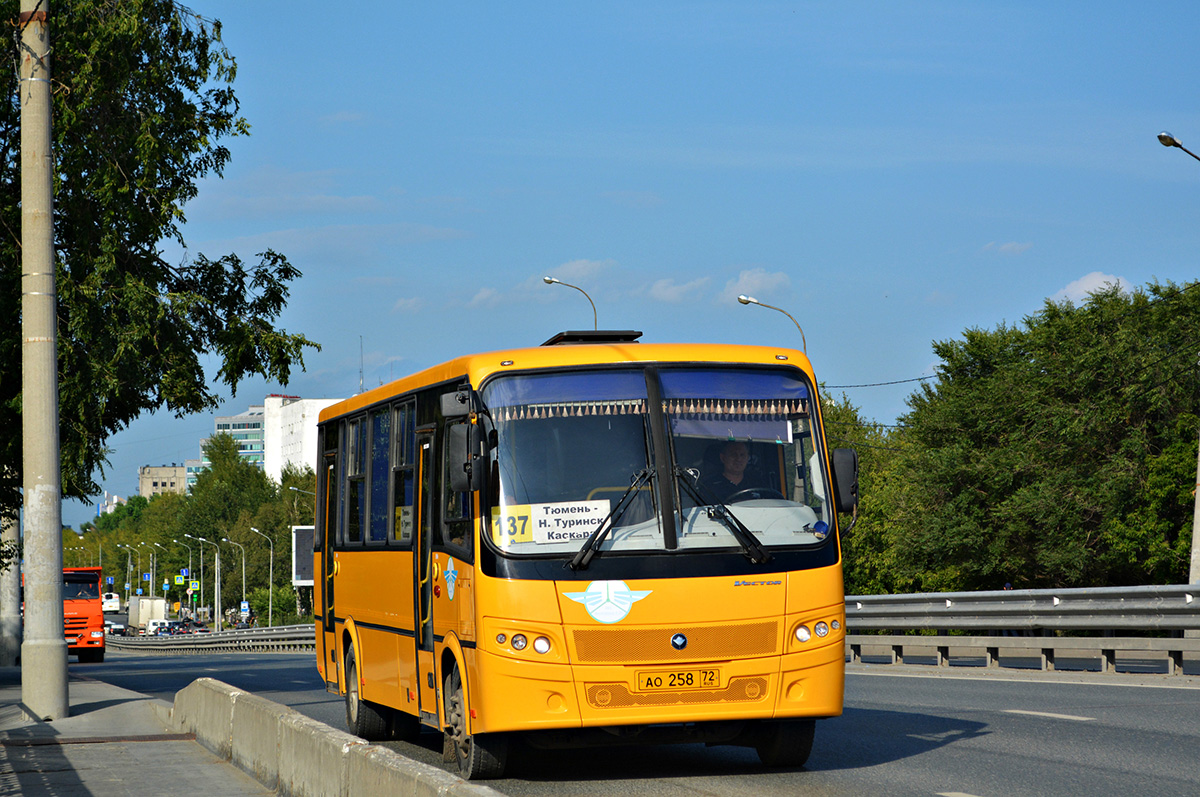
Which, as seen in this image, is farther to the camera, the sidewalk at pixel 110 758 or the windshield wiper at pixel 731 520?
the sidewalk at pixel 110 758

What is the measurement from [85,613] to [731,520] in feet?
140

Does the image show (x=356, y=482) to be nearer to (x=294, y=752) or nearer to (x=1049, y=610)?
(x=294, y=752)

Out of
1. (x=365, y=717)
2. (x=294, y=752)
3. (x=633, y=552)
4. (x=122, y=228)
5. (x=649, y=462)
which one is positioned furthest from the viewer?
(x=122, y=228)

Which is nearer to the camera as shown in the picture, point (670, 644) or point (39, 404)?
point (670, 644)

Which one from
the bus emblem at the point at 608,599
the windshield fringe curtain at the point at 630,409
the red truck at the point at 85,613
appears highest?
A: the windshield fringe curtain at the point at 630,409

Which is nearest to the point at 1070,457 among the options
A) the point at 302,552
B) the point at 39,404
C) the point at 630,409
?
the point at 302,552

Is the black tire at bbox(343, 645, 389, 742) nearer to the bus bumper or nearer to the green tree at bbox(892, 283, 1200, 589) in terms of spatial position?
the bus bumper

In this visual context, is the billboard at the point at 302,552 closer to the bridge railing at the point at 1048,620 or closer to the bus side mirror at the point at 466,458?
the bridge railing at the point at 1048,620

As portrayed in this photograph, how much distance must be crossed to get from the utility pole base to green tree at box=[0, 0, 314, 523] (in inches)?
265

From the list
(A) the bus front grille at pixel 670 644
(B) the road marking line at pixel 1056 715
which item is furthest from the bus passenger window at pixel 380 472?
(B) the road marking line at pixel 1056 715

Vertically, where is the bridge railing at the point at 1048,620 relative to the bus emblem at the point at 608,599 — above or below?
below

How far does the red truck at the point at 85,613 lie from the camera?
4819cm

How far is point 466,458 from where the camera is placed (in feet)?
31.6

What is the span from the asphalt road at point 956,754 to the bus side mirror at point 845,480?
66.8 inches
